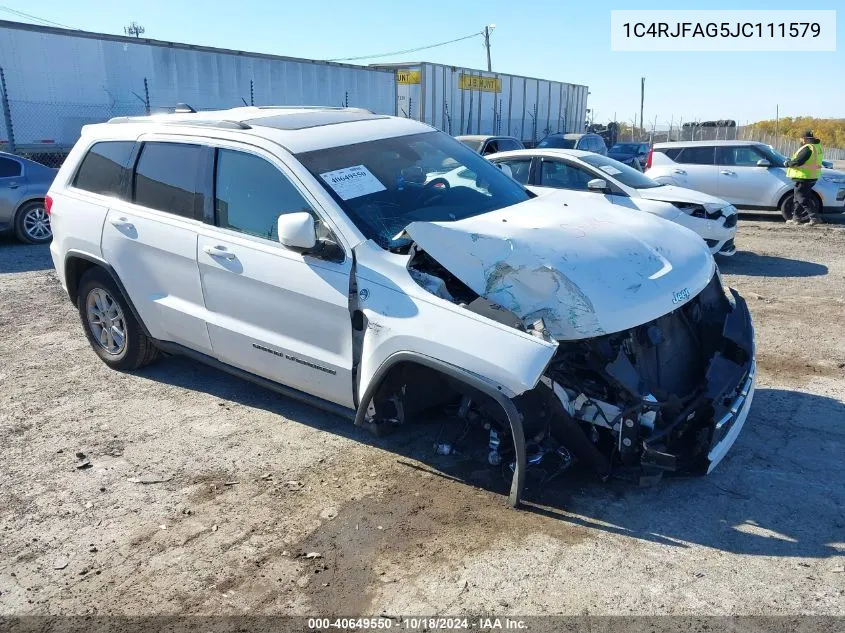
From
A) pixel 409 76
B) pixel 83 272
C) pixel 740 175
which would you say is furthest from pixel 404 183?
pixel 409 76

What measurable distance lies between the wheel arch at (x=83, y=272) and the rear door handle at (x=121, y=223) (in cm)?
32

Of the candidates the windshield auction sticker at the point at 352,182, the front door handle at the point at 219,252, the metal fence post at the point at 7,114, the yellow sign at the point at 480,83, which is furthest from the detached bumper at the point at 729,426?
the yellow sign at the point at 480,83

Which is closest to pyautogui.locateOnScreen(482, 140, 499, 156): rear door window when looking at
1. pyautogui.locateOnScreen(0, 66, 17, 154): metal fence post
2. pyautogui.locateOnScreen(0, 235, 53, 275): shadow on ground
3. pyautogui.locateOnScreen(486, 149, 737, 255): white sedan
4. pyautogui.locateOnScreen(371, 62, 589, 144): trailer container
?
pyautogui.locateOnScreen(486, 149, 737, 255): white sedan

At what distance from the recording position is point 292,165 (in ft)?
13.4

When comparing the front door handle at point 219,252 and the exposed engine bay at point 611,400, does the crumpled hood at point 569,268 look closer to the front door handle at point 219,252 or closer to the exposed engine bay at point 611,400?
the exposed engine bay at point 611,400

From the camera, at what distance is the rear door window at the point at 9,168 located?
36.8 feet

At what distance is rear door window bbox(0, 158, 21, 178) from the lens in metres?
11.2

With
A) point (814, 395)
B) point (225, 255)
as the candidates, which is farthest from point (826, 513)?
point (225, 255)

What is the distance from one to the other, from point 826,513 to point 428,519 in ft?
6.56

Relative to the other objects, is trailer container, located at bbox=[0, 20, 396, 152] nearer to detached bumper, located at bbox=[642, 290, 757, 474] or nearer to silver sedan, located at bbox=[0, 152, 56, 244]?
silver sedan, located at bbox=[0, 152, 56, 244]

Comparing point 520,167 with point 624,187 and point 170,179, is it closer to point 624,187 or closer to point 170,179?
point 624,187

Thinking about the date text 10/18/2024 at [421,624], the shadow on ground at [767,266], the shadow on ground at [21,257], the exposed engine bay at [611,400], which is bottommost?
the date text 10/18/2024 at [421,624]

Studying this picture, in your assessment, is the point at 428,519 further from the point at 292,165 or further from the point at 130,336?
the point at 130,336

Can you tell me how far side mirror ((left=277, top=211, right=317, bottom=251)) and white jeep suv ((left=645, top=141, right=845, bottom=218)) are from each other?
11.2m
